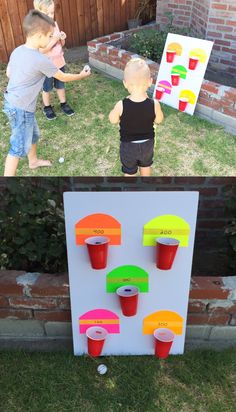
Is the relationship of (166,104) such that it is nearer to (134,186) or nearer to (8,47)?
(134,186)

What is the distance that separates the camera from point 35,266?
1318 mm

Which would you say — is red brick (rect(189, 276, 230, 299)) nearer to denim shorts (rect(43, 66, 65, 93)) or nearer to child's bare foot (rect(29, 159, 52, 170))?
child's bare foot (rect(29, 159, 52, 170))

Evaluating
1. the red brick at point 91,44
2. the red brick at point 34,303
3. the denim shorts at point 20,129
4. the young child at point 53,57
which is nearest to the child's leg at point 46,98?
the young child at point 53,57

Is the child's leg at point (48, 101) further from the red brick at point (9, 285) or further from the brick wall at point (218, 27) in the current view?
the brick wall at point (218, 27)

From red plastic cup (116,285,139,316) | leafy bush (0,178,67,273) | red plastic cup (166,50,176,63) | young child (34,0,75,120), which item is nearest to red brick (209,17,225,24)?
red plastic cup (166,50,176,63)

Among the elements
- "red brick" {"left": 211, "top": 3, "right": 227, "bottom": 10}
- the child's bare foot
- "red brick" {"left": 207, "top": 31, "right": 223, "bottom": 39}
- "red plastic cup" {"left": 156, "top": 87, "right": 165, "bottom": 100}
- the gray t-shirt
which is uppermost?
the gray t-shirt

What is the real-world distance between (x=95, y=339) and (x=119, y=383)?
180 millimetres

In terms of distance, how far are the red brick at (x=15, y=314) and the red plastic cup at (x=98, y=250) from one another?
35 centimetres

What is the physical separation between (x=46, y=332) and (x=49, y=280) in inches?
9.1

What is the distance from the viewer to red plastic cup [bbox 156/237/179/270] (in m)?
0.94

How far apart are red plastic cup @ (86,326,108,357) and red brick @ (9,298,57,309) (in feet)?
0.46

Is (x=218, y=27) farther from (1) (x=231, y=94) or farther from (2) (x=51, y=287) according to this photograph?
(2) (x=51, y=287)

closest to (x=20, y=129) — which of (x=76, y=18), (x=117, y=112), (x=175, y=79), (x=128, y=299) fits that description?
(x=117, y=112)

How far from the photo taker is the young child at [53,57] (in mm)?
1474
